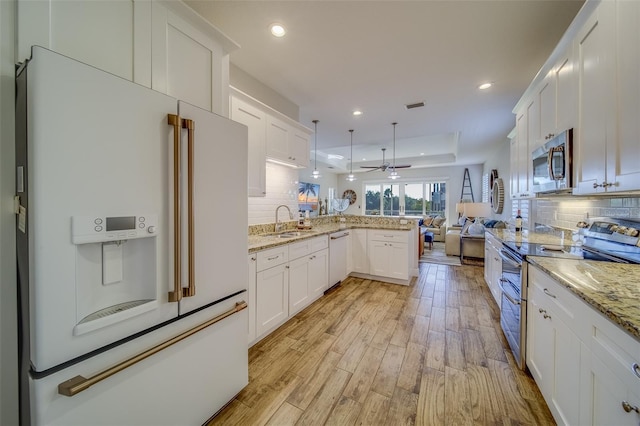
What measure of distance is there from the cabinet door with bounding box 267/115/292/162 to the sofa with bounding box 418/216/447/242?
6432 mm

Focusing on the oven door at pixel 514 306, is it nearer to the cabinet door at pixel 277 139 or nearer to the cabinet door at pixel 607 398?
the cabinet door at pixel 607 398

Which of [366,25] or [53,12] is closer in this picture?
[53,12]

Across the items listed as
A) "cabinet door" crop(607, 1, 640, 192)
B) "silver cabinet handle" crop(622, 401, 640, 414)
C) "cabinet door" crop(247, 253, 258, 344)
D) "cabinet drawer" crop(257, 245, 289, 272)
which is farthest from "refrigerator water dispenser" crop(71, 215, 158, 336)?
"cabinet door" crop(607, 1, 640, 192)

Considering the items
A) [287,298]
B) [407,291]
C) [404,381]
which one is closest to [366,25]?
[287,298]

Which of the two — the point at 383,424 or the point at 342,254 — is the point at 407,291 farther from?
the point at 383,424

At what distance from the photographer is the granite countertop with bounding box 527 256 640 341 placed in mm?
847

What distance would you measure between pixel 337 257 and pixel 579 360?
9.02 feet

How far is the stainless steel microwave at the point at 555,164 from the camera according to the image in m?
1.73

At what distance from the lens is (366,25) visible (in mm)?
1893

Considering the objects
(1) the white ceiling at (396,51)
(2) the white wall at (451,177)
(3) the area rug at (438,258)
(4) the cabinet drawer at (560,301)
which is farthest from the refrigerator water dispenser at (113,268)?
(2) the white wall at (451,177)

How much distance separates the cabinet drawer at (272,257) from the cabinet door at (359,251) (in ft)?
6.10

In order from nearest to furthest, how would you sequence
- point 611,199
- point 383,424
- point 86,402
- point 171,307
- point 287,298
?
point 86,402 → point 171,307 → point 383,424 → point 611,199 → point 287,298

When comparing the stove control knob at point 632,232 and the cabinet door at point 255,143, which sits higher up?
the cabinet door at point 255,143

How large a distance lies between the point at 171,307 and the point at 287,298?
1.49 m
